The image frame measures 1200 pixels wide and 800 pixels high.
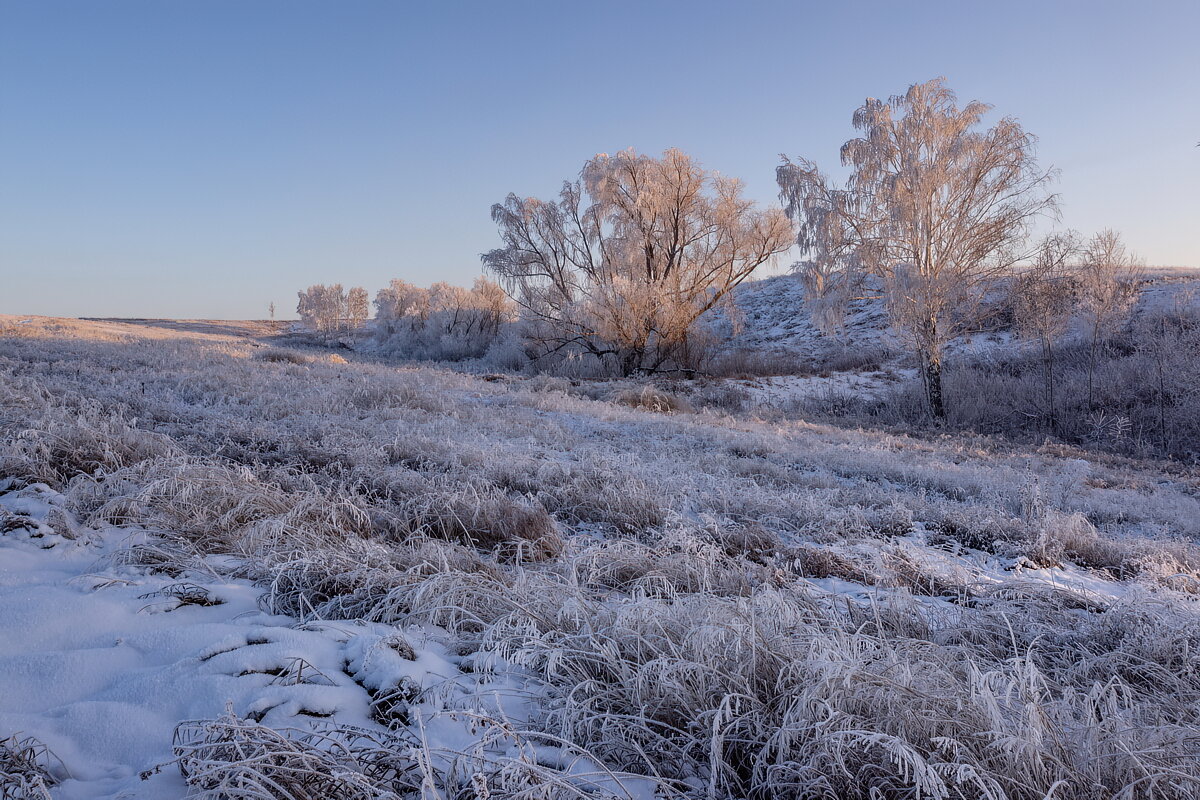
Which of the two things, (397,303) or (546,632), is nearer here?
(546,632)

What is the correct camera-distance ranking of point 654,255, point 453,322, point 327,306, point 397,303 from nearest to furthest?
1. point 654,255
2. point 453,322
3. point 397,303
4. point 327,306

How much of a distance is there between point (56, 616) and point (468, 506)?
7.43 feet

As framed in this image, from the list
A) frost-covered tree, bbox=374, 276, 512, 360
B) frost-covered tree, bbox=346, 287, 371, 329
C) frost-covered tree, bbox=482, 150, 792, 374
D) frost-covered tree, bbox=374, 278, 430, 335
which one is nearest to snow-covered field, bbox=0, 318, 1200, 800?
frost-covered tree, bbox=482, 150, 792, 374

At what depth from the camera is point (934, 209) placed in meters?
14.4

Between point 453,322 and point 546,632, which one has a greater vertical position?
point 453,322

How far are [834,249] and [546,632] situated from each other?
15202 millimetres

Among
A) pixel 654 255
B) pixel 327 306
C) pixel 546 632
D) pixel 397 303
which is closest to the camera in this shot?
pixel 546 632

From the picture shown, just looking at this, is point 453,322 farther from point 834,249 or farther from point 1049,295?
point 1049,295

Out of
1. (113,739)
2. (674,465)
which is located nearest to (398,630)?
(113,739)

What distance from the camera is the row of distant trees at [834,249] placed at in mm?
14156

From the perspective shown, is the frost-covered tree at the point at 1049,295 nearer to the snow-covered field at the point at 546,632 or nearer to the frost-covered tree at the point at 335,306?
the snow-covered field at the point at 546,632

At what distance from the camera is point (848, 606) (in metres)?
2.82

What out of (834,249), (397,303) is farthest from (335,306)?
(834,249)

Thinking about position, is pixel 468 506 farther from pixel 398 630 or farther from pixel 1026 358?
pixel 1026 358
